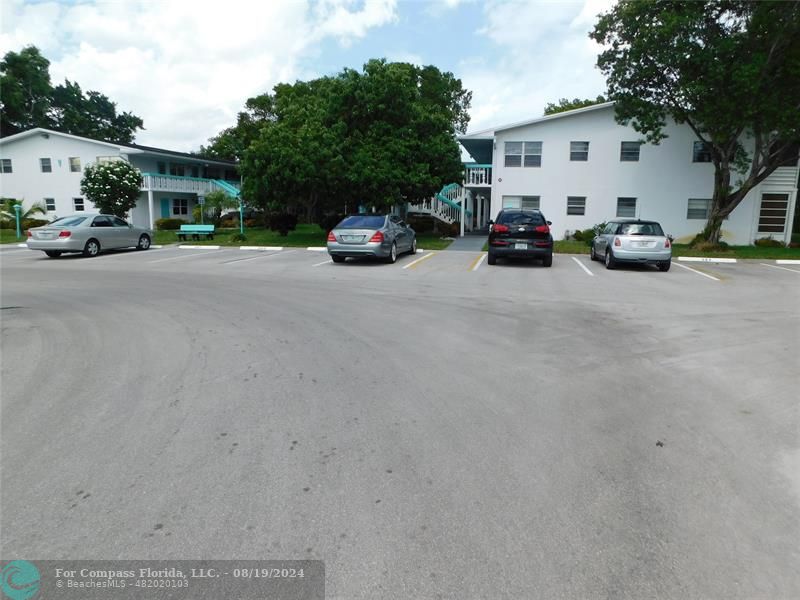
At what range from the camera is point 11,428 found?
4.16 meters

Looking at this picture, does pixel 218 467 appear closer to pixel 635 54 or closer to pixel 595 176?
pixel 635 54

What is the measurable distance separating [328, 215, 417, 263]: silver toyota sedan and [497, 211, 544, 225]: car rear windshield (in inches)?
134

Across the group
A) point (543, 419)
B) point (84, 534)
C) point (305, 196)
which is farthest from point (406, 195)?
point (84, 534)

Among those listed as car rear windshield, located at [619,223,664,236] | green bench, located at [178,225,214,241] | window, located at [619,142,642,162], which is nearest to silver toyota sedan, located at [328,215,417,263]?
car rear windshield, located at [619,223,664,236]

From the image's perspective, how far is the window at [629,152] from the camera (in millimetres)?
27969

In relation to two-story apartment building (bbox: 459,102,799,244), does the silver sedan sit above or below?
below

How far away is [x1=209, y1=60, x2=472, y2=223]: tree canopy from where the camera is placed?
23922 mm

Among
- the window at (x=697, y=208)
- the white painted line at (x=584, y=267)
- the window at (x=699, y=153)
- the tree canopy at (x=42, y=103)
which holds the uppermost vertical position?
the tree canopy at (x=42, y=103)

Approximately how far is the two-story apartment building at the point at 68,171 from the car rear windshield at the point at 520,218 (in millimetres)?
29589

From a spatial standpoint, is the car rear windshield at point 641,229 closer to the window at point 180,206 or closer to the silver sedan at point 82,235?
the silver sedan at point 82,235

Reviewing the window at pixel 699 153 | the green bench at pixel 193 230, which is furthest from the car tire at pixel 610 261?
the green bench at pixel 193 230

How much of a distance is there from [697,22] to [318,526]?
82.8ft

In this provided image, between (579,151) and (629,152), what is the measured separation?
8.21ft

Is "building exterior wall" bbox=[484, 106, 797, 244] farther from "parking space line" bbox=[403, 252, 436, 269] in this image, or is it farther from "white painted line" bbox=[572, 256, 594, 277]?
"parking space line" bbox=[403, 252, 436, 269]
